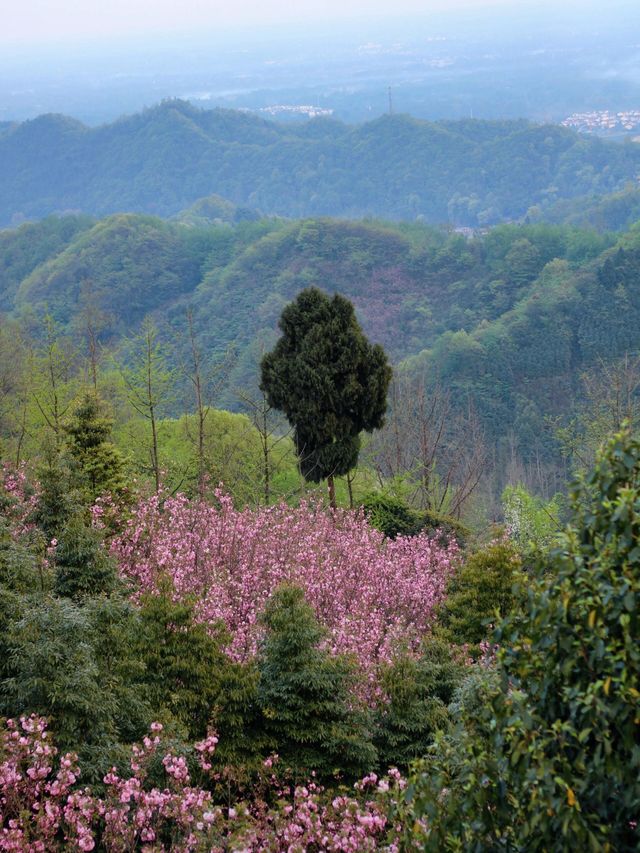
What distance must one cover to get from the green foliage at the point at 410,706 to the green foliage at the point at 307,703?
0.24 meters

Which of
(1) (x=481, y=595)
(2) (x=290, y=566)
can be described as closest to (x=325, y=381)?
(2) (x=290, y=566)

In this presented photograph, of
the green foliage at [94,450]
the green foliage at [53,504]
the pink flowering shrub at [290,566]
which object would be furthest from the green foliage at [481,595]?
the green foliage at [94,450]

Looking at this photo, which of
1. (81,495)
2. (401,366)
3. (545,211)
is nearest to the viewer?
(81,495)

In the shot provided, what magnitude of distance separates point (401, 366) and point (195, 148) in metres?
121

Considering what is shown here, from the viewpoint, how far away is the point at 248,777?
7.58 m

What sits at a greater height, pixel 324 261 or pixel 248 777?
pixel 248 777

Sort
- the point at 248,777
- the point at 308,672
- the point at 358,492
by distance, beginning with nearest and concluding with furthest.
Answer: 1. the point at 248,777
2. the point at 308,672
3. the point at 358,492

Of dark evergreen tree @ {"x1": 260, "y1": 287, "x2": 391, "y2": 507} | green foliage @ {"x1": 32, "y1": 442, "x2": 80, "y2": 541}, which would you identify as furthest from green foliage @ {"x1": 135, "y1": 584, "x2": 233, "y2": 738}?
dark evergreen tree @ {"x1": 260, "y1": 287, "x2": 391, "y2": 507}

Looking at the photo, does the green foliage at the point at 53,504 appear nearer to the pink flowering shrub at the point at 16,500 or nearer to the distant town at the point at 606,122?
the pink flowering shrub at the point at 16,500

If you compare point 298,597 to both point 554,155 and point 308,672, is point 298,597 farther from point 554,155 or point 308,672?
point 554,155

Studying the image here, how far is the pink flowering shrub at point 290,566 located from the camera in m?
11.1

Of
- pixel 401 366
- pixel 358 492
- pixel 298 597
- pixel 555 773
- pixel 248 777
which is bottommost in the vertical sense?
pixel 401 366

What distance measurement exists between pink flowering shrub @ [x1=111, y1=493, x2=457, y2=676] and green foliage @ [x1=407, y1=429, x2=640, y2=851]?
584 centimetres

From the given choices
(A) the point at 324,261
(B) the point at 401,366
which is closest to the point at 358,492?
(B) the point at 401,366
